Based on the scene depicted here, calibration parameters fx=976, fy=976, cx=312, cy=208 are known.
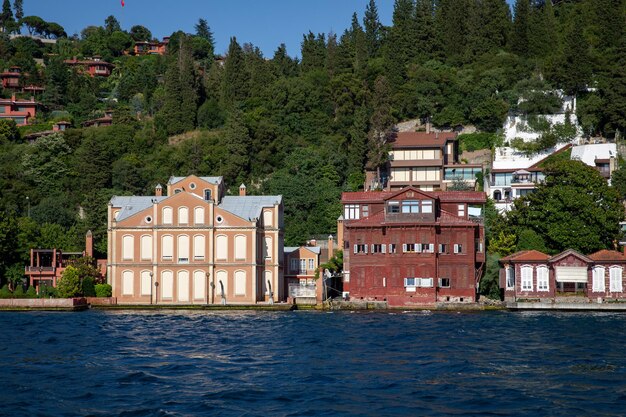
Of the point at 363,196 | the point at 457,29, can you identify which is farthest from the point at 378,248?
the point at 457,29

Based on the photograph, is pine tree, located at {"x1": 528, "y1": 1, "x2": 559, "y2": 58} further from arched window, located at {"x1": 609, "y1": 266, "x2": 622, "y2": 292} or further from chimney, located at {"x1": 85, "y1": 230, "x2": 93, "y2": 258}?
chimney, located at {"x1": 85, "y1": 230, "x2": 93, "y2": 258}

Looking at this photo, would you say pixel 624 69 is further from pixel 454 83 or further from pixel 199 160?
pixel 199 160

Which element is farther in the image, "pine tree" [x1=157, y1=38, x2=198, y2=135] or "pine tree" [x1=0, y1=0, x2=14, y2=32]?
"pine tree" [x1=0, y1=0, x2=14, y2=32]

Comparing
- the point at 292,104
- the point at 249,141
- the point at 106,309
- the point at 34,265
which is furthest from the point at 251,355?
the point at 292,104

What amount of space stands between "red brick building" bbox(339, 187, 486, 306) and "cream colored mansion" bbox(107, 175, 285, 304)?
7.16m

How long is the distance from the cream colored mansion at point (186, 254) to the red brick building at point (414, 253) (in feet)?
23.5

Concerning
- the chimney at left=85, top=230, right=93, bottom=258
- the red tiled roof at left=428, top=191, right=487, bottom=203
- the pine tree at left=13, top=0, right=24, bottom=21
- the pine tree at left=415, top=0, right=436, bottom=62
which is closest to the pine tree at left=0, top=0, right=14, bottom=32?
the pine tree at left=13, top=0, right=24, bottom=21

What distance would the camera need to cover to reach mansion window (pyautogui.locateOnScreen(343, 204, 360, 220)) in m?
A: 73.6

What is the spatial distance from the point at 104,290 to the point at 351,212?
19054 millimetres

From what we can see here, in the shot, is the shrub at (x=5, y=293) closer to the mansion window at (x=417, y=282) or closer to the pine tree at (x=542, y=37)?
the mansion window at (x=417, y=282)

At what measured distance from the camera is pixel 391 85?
105 meters

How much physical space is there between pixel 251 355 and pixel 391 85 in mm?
69308

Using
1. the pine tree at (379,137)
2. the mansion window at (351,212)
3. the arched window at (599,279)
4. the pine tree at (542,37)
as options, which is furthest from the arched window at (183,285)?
the pine tree at (542,37)

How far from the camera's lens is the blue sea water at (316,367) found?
1094 inches
